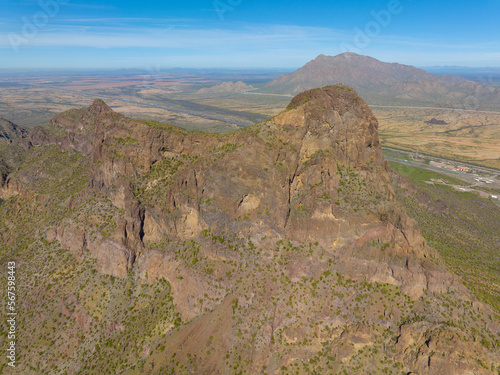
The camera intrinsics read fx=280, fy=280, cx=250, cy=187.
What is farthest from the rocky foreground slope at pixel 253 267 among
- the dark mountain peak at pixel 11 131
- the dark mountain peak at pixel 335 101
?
the dark mountain peak at pixel 11 131

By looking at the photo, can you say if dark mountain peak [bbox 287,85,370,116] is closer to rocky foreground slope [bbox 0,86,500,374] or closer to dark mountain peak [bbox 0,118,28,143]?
rocky foreground slope [bbox 0,86,500,374]

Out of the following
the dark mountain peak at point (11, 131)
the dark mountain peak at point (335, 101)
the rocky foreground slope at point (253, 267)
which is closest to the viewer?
the rocky foreground slope at point (253, 267)

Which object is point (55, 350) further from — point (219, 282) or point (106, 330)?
point (219, 282)

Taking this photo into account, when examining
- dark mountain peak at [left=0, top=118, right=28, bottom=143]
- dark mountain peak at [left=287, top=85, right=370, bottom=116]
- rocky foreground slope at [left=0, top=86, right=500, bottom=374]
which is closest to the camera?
rocky foreground slope at [left=0, top=86, right=500, bottom=374]

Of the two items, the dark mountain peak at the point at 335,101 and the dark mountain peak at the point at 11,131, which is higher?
the dark mountain peak at the point at 335,101

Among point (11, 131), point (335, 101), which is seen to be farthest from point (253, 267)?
point (11, 131)

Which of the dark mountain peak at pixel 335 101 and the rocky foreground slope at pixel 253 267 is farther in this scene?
the dark mountain peak at pixel 335 101

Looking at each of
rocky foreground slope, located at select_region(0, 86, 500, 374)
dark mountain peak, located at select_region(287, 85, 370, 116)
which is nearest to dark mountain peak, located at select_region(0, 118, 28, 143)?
rocky foreground slope, located at select_region(0, 86, 500, 374)

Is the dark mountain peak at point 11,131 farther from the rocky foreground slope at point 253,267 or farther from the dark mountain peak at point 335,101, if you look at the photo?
the dark mountain peak at point 335,101
